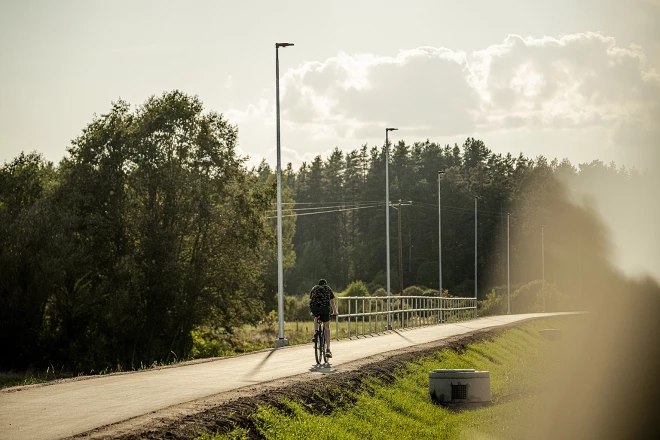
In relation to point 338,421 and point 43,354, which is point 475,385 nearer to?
point 338,421

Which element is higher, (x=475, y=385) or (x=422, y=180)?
(x=422, y=180)

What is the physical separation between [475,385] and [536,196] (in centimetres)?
10745

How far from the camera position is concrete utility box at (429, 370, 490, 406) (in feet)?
71.6

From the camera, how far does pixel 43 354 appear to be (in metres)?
44.5

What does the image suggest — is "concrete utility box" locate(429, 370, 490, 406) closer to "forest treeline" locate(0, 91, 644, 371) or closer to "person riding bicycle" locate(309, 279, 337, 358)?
"person riding bicycle" locate(309, 279, 337, 358)

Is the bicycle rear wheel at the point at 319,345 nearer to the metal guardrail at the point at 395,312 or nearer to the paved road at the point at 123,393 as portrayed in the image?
the paved road at the point at 123,393

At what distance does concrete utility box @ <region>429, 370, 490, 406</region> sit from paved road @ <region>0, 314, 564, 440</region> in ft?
8.36

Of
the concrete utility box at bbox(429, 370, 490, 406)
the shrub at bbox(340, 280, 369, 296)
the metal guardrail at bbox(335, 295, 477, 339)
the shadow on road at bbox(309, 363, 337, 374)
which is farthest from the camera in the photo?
the shrub at bbox(340, 280, 369, 296)

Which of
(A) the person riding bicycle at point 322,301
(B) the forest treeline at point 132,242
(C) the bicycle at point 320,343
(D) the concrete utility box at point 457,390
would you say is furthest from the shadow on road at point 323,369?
(B) the forest treeline at point 132,242

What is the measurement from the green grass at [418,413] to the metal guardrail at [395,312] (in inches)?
201

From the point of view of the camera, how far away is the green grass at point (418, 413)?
49.0ft

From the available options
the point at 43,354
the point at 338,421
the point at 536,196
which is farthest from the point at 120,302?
the point at 536,196

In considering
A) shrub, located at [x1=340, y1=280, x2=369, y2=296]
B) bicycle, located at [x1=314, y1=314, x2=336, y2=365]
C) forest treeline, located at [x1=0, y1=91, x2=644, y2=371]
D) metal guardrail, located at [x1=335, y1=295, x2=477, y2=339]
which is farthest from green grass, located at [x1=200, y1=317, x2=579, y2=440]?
shrub, located at [x1=340, y1=280, x2=369, y2=296]

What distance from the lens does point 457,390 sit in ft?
71.7
